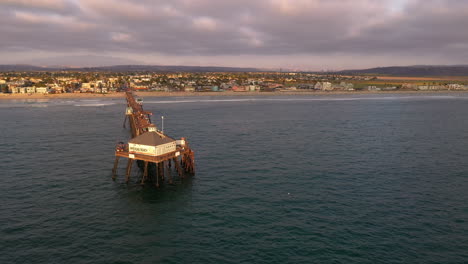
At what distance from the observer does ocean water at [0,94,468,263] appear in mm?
23844

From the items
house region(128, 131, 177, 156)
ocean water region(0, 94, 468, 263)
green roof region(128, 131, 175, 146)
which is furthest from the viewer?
green roof region(128, 131, 175, 146)

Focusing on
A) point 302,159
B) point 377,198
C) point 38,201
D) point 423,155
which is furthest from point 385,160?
point 38,201

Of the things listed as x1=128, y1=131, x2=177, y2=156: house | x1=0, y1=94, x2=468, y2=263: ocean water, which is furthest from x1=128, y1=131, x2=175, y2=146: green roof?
x1=0, y1=94, x2=468, y2=263: ocean water

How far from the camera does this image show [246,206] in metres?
31.5

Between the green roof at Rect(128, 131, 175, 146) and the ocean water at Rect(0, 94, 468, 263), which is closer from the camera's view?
the ocean water at Rect(0, 94, 468, 263)

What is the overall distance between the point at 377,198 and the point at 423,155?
2400 cm

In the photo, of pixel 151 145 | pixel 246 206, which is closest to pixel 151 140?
pixel 151 145

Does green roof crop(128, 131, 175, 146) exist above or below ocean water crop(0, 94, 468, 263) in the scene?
above

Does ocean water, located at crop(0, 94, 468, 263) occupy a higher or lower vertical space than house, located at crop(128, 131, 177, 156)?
lower

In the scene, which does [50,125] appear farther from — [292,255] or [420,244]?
[420,244]

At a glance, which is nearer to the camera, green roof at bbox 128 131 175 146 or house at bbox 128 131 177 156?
house at bbox 128 131 177 156

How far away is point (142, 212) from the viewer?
30.3 meters

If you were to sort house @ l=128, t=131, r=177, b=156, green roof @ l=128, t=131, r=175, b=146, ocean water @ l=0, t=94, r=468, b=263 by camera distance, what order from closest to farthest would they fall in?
ocean water @ l=0, t=94, r=468, b=263
house @ l=128, t=131, r=177, b=156
green roof @ l=128, t=131, r=175, b=146

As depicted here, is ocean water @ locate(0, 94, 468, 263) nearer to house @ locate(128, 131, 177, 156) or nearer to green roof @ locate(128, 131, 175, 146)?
house @ locate(128, 131, 177, 156)
